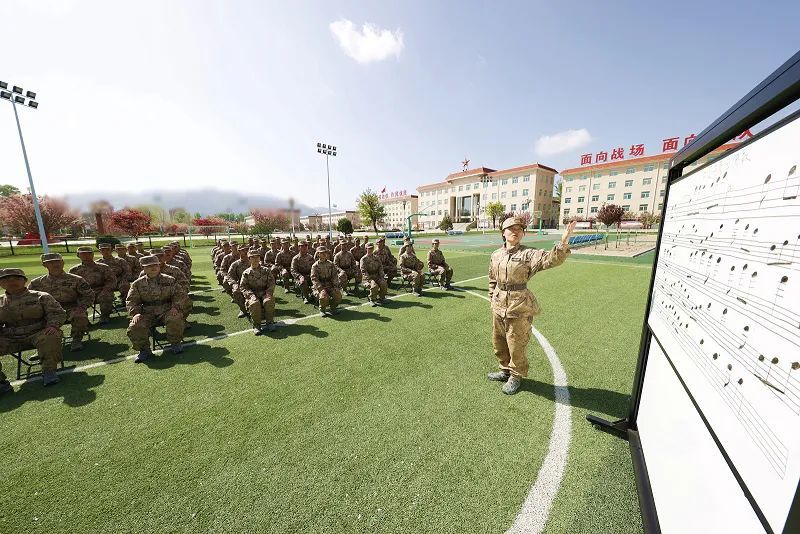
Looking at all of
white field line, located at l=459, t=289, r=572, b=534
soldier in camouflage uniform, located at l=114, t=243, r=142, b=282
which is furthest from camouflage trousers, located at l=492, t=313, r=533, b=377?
soldier in camouflage uniform, located at l=114, t=243, r=142, b=282

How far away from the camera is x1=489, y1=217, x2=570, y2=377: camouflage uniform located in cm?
402

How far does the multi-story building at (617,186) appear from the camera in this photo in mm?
54375

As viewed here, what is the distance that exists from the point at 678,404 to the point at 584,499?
123 cm

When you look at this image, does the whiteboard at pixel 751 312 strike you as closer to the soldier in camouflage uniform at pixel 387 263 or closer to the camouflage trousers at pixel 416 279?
the camouflage trousers at pixel 416 279

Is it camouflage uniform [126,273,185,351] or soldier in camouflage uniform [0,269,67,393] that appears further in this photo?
camouflage uniform [126,273,185,351]

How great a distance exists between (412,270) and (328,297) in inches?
142

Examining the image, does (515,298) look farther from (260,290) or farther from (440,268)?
(440,268)

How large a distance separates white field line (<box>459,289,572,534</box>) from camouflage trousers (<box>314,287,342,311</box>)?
→ 5.78m

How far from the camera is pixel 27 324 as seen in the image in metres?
4.95

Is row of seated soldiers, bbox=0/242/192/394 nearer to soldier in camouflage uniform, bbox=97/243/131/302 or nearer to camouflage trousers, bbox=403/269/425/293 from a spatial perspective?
soldier in camouflage uniform, bbox=97/243/131/302

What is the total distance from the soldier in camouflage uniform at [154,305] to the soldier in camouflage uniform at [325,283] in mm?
3164

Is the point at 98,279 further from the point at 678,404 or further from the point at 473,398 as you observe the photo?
the point at 678,404

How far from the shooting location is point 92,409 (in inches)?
161

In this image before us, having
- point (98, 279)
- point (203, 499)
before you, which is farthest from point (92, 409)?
point (98, 279)
